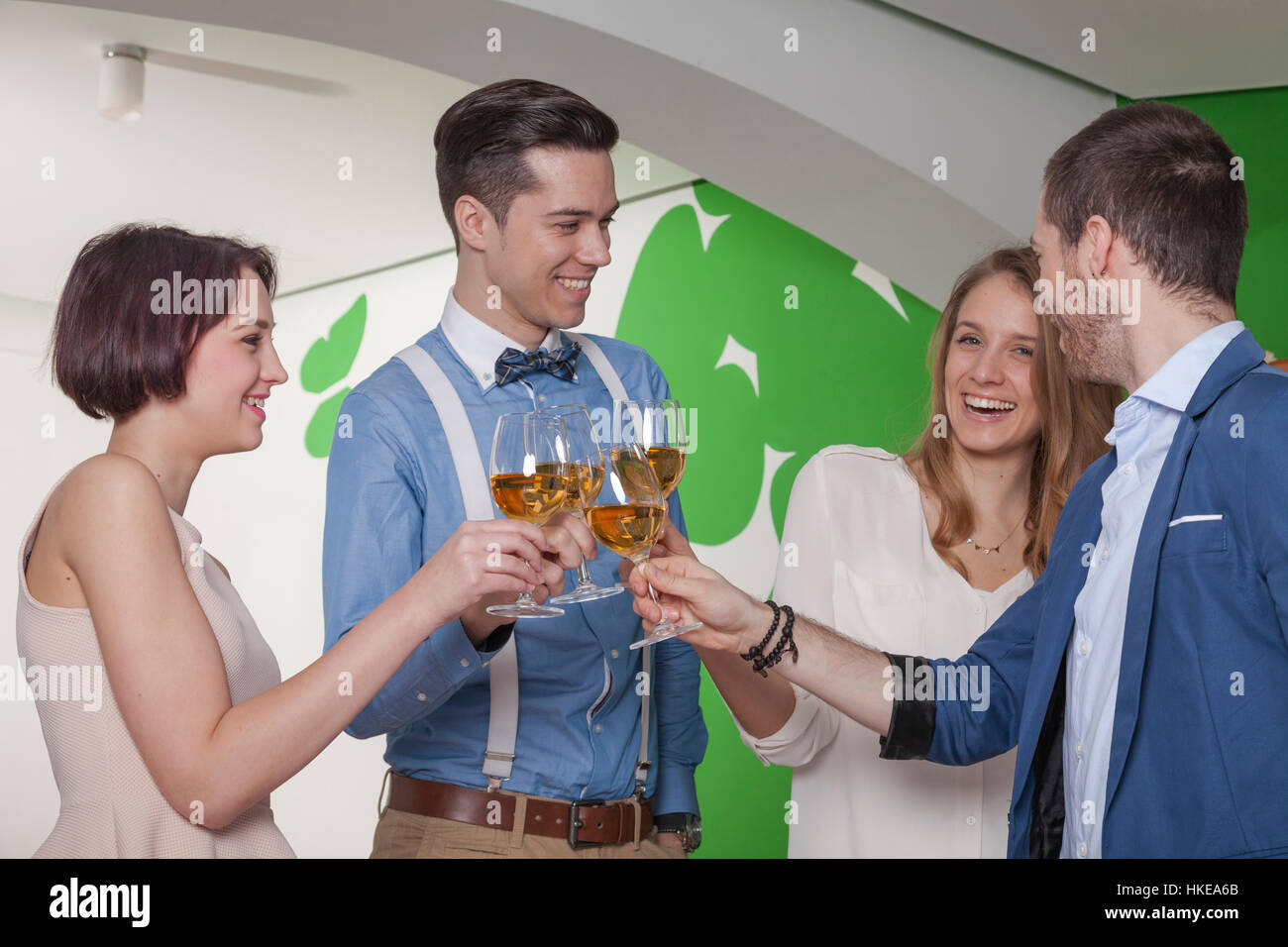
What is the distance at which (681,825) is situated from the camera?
2111 mm

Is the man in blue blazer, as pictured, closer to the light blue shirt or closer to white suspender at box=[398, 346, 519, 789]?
the light blue shirt

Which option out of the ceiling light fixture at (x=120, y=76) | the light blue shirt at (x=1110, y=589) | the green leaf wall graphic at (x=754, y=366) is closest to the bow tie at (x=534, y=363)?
the light blue shirt at (x=1110, y=589)

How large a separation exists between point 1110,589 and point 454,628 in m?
0.90

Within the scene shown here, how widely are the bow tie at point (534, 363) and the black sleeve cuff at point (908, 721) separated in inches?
30.6

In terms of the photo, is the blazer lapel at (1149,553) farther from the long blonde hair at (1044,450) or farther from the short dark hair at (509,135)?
the short dark hair at (509,135)

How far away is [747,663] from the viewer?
199cm

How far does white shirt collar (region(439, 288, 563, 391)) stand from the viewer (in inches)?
82.8

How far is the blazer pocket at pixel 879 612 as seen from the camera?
220 centimetres

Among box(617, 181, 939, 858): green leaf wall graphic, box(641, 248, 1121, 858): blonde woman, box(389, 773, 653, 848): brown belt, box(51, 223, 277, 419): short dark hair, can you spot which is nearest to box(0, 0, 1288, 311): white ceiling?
box(617, 181, 939, 858): green leaf wall graphic

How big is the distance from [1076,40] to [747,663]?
2.82m

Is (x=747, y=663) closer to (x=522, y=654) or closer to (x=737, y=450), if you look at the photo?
(x=522, y=654)

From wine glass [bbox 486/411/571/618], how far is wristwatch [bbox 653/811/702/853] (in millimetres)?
751

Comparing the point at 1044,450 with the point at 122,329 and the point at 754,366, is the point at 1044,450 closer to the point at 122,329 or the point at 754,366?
the point at 122,329

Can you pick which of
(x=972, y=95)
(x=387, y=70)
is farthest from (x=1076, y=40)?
(x=387, y=70)
